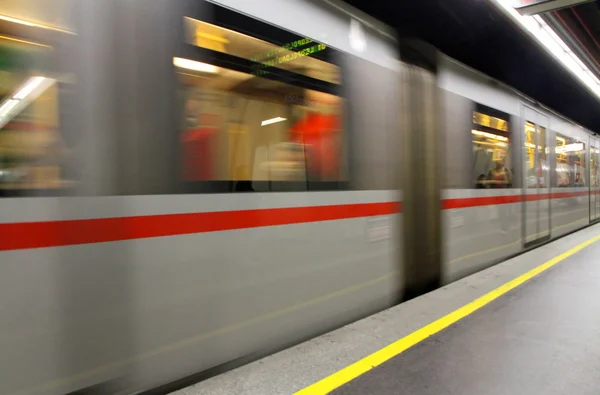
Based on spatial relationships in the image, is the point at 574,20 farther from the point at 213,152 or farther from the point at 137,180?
the point at 137,180

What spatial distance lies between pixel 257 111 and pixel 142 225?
1.14 metres

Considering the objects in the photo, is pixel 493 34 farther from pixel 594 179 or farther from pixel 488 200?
pixel 594 179

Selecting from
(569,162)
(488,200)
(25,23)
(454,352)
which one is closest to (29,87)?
(25,23)

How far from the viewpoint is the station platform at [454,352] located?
2.69 m

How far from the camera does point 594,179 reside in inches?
465

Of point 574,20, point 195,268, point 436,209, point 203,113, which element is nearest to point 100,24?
point 203,113

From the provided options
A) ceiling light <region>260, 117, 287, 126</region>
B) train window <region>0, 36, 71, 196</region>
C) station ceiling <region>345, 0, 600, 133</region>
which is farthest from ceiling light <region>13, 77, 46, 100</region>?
station ceiling <region>345, 0, 600, 133</region>

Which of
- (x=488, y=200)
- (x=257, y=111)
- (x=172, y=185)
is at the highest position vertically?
(x=257, y=111)

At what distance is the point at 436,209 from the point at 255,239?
2.58 metres

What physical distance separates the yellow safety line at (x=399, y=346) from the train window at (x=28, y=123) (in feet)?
6.28

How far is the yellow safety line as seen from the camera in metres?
2.72

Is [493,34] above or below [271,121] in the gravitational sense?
above

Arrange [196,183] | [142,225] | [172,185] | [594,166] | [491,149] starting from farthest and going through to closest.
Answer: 1. [594,166]
2. [491,149]
3. [196,183]
4. [172,185]
5. [142,225]

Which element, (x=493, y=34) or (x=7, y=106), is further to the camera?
(x=493, y=34)
